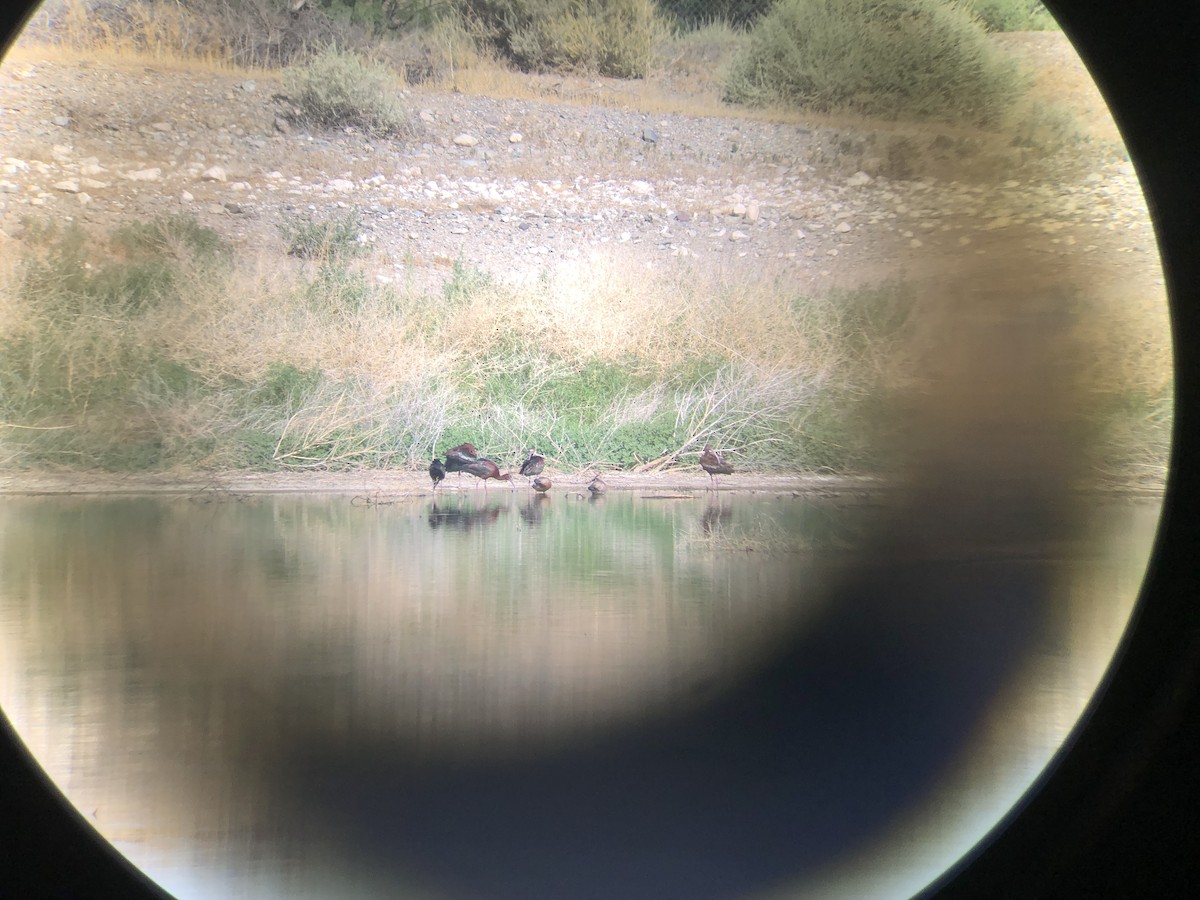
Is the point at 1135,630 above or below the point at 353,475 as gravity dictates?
above

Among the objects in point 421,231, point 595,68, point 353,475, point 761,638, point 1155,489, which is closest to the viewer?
point 1155,489

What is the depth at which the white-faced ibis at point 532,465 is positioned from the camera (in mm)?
3156

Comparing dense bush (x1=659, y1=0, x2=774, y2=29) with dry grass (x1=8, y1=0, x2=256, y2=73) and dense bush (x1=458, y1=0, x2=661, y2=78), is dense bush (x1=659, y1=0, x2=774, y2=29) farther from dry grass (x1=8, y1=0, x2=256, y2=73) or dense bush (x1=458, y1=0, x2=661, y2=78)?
dry grass (x1=8, y1=0, x2=256, y2=73)

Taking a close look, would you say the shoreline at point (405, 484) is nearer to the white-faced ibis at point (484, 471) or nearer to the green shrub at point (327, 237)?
the white-faced ibis at point (484, 471)

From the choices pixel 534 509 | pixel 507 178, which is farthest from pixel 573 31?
pixel 534 509

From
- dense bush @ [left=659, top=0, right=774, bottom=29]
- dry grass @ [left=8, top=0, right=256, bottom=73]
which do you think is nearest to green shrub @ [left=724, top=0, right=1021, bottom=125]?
dense bush @ [left=659, top=0, right=774, bottom=29]

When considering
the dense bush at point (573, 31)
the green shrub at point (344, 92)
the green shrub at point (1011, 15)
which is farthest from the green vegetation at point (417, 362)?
the green shrub at point (1011, 15)

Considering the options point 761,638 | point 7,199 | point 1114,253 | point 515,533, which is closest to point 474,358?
point 515,533

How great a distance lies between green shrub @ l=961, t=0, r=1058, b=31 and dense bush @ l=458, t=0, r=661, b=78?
906 mm

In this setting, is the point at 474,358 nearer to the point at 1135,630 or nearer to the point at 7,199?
the point at 7,199

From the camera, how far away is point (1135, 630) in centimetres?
142

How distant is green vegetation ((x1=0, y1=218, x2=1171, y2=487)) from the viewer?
10.0 feet

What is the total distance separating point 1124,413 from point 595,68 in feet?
6.08

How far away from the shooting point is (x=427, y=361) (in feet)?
10.9
